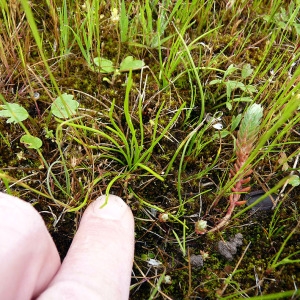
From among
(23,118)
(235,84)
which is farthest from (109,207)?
(235,84)

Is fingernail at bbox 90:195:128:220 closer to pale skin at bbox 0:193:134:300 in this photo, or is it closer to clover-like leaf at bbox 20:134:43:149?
pale skin at bbox 0:193:134:300

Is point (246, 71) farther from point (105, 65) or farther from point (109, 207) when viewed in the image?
point (109, 207)

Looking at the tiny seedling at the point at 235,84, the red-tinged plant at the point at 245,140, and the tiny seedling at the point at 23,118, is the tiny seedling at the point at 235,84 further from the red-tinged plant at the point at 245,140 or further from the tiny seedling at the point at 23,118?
the tiny seedling at the point at 23,118

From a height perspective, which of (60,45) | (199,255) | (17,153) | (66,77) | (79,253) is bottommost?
(199,255)

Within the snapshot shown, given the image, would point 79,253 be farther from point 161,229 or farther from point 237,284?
point 237,284

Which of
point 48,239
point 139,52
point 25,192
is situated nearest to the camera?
point 48,239

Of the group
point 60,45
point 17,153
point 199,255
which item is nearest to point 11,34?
point 60,45

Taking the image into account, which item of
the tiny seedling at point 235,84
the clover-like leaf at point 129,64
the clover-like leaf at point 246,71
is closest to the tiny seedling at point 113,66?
the clover-like leaf at point 129,64
